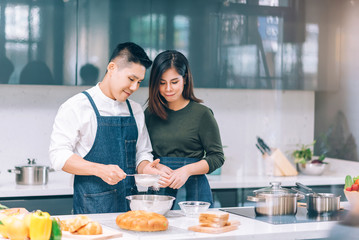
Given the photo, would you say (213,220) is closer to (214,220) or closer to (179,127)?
(214,220)

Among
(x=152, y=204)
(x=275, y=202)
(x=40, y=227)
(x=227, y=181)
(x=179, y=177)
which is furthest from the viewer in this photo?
(x=227, y=181)

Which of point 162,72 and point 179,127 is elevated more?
point 162,72

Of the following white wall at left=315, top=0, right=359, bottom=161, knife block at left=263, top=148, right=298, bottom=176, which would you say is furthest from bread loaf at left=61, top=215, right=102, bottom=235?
white wall at left=315, top=0, right=359, bottom=161

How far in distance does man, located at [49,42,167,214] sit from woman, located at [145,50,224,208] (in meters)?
0.13

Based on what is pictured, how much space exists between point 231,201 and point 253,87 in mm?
941

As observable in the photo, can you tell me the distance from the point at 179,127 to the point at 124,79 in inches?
16.7

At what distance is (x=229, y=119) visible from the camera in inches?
182

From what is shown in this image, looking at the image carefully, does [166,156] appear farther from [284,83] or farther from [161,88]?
[284,83]

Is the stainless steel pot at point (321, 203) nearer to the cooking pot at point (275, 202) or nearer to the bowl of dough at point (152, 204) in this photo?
the cooking pot at point (275, 202)

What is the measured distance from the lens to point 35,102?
404cm

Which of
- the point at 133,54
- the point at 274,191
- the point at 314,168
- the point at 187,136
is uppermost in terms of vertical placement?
the point at 133,54

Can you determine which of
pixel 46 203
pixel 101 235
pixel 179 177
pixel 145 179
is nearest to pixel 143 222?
pixel 101 235

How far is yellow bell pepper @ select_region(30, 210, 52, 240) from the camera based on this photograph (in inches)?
69.6

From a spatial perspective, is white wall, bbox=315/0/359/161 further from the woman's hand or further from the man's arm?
the man's arm
